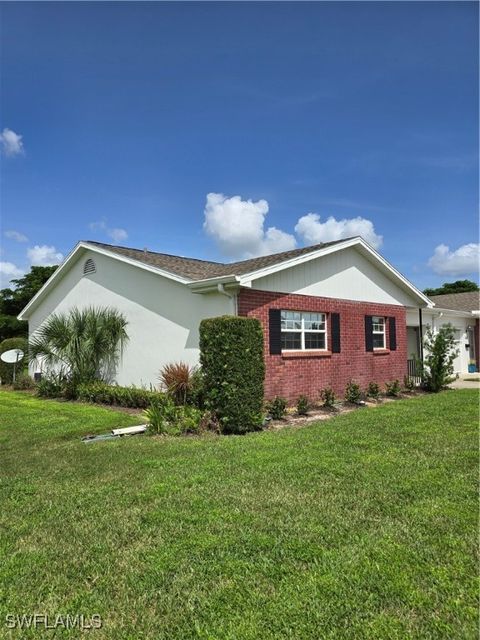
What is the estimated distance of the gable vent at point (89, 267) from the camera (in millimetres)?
15219

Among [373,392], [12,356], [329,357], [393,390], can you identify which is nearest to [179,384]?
[329,357]

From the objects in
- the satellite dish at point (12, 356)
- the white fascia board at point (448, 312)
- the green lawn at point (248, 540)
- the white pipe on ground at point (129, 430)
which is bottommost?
the green lawn at point (248, 540)

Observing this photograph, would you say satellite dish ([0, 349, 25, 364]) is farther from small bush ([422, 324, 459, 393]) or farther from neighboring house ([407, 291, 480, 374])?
neighboring house ([407, 291, 480, 374])

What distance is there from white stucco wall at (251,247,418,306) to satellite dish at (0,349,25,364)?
11644 mm

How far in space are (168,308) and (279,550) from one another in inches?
358

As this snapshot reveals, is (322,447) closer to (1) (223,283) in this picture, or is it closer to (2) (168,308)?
(1) (223,283)

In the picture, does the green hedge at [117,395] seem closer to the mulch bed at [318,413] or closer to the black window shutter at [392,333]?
the mulch bed at [318,413]

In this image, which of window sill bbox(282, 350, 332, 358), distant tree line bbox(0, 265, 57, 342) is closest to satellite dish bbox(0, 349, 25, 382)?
window sill bbox(282, 350, 332, 358)

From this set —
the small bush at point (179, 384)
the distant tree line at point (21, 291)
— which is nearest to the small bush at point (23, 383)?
the small bush at point (179, 384)

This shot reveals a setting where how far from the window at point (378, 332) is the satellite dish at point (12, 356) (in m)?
13.5

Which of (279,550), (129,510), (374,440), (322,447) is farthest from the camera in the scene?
(374,440)

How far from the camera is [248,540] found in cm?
354

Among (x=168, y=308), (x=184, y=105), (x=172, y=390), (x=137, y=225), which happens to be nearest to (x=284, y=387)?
(x=172, y=390)

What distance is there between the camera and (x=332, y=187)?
1683 cm
